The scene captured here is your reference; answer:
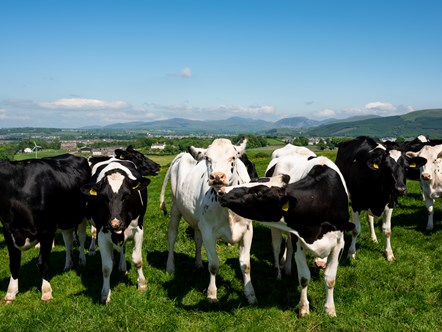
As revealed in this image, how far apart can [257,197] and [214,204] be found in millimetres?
1396

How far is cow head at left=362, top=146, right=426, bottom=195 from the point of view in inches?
333

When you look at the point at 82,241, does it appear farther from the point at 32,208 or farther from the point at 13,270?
the point at 32,208

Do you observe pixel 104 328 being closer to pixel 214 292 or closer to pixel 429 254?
pixel 214 292

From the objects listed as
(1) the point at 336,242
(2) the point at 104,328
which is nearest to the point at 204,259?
(2) the point at 104,328

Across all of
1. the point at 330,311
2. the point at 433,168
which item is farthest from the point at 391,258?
the point at 433,168

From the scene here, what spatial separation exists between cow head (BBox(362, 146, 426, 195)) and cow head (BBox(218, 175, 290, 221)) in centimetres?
394

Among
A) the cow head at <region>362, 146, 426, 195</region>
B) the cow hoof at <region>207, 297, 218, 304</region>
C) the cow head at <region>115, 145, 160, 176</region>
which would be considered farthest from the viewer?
the cow head at <region>115, 145, 160, 176</region>

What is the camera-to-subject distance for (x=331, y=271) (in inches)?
252

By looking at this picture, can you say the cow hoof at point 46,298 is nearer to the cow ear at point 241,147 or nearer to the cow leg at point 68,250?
the cow leg at point 68,250

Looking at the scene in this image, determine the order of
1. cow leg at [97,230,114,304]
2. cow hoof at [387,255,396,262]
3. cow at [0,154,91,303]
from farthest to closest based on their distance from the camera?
cow hoof at [387,255,396,262] → cow at [0,154,91,303] → cow leg at [97,230,114,304]

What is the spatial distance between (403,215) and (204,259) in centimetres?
758

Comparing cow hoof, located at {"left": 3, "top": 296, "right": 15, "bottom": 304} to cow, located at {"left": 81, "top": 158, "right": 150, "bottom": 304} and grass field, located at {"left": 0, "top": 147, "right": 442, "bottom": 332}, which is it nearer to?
grass field, located at {"left": 0, "top": 147, "right": 442, "bottom": 332}

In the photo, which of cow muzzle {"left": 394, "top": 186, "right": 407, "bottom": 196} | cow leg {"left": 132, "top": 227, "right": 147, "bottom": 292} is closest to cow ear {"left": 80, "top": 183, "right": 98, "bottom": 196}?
cow leg {"left": 132, "top": 227, "right": 147, "bottom": 292}

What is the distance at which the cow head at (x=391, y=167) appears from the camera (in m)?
8.46
